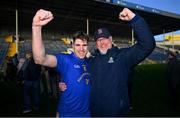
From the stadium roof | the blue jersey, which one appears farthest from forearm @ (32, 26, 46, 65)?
the stadium roof

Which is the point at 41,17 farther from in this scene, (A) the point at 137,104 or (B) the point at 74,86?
(A) the point at 137,104

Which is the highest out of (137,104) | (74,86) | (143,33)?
(143,33)

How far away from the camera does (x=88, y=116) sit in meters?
4.41

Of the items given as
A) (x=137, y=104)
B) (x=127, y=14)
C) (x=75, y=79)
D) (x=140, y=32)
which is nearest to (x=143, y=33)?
(x=140, y=32)

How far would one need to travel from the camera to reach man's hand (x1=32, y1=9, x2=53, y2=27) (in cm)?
386

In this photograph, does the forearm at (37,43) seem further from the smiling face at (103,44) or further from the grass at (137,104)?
the grass at (137,104)

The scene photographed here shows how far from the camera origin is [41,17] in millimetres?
3867

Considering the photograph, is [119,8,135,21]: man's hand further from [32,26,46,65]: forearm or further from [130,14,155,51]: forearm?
[32,26,46,65]: forearm

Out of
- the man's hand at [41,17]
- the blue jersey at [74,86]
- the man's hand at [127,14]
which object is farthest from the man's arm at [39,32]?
the man's hand at [127,14]

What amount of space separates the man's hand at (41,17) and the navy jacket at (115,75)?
0.85 m

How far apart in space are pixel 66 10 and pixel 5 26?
7.66m

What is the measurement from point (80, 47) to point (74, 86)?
0.46 m

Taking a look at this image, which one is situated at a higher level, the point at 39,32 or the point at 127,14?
the point at 127,14

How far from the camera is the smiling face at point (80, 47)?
4430mm
